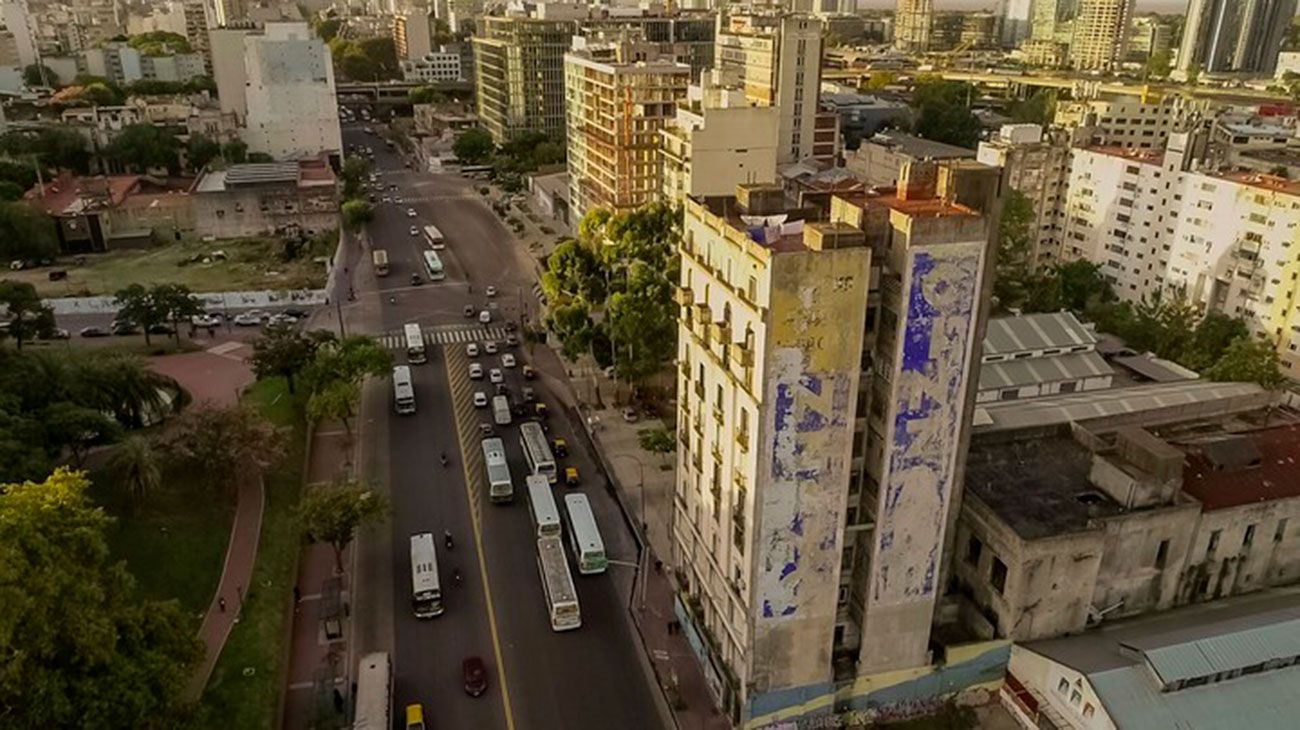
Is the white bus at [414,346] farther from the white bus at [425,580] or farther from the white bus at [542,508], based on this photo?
the white bus at [425,580]

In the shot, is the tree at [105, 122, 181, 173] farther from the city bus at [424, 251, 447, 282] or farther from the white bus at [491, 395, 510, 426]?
the white bus at [491, 395, 510, 426]

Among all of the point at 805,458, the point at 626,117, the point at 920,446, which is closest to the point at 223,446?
the point at 805,458

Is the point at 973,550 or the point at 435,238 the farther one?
the point at 435,238

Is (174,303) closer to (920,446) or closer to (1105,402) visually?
(920,446)

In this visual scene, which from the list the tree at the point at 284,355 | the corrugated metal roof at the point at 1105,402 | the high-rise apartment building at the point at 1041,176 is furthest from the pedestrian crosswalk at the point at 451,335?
the high-rise apartment building at the point at 1041,176

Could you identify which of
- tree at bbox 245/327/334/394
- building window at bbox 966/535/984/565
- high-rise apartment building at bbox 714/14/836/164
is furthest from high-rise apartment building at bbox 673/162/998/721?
high-rise apartment building at bbox 714/14/836/164
